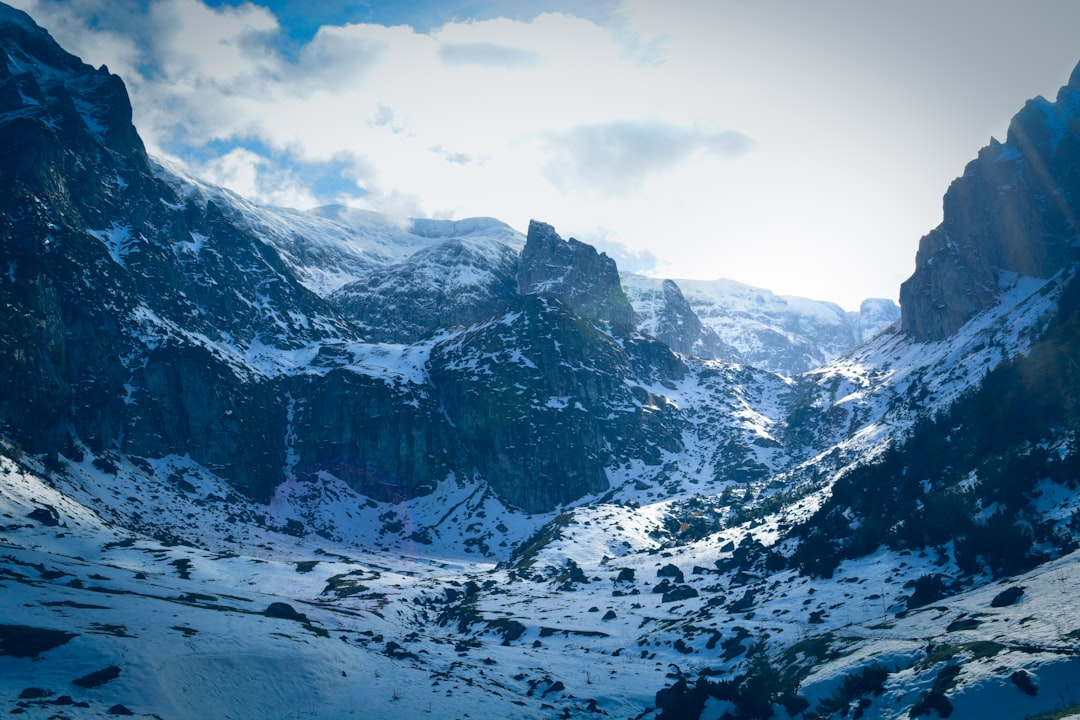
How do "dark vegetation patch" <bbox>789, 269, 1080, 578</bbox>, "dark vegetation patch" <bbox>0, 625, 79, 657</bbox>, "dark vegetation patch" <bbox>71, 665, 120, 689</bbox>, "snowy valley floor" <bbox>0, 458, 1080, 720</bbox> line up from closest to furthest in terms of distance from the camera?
"snowy valley floor" <bbox>0, 458, 1080, 720</bbox>, "dark vegetation patch" <bbox>71, 665, 120, 689</bbox>, "dark vegetation patch" <bbox>0, 625, 79, 657</bbox>, "dark vegetation patch" <bbox>789, 269, 1080, 578</bbox>

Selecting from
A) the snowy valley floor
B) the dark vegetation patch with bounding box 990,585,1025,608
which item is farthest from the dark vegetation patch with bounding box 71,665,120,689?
the dark vegetation patch with bounding box 990,585,1025,608

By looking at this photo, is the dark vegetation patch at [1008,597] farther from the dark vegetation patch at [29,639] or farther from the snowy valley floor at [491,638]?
the dark vegetation patch at [29,639]

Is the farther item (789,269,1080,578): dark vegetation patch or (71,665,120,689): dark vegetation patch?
(789,269,1080,578): dark vegetation patch

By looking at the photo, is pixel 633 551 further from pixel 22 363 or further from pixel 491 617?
pixel 22 363

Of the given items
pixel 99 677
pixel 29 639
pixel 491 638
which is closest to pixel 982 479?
pixel 491 638

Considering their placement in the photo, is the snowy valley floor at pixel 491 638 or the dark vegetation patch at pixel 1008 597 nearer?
the snowy valley floor at pixel 491 638

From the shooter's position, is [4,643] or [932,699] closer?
[932,699]

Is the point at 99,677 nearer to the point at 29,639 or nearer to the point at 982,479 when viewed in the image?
the point at 29,639

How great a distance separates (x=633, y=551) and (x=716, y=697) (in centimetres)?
10833

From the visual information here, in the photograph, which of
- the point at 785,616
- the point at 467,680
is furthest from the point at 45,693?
the point at 785,616

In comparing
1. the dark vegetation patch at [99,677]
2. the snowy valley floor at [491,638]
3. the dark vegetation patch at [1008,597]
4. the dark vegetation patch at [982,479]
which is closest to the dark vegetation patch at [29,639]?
the snowy valley floor at [491,638]

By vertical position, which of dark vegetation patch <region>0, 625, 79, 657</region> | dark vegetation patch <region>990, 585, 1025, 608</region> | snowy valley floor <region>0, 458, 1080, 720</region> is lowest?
snowy valley floor <region>0, 458, 1080, 720</region>

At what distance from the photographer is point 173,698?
46.4 meters

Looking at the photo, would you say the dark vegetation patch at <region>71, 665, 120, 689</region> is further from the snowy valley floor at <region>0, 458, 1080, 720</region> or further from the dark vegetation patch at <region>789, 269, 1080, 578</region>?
the dark vegetation patch at <region>789, 269, 1080, 578</region>
